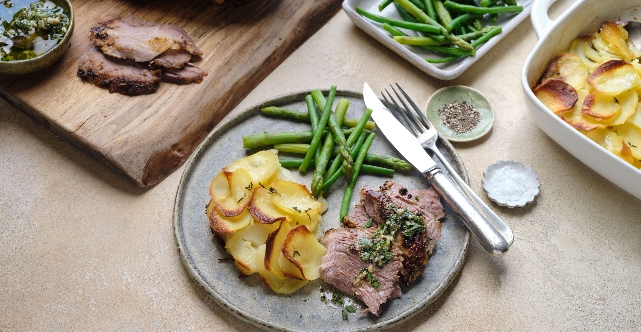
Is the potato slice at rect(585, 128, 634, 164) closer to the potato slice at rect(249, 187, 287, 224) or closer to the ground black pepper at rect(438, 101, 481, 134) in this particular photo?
the ground black pepper at rect(438, 101, 481, 134)

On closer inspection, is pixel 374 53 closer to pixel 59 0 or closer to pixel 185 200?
pixel 185 200

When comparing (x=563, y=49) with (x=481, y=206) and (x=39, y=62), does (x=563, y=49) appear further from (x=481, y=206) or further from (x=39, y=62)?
(x=39, y=62)

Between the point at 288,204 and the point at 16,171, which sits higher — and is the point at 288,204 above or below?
above

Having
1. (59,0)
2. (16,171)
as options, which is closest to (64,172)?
(16,171)

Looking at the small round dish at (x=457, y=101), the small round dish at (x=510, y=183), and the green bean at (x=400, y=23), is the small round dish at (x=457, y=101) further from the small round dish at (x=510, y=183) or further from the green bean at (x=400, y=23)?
the green bean at (x=400, y=23)

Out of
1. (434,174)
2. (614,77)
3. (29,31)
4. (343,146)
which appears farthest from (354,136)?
(29,31)

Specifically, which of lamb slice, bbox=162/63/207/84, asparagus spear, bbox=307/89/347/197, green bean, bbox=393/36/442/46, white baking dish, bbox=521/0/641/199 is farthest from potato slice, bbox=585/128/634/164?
lamb slice, bbox=162/63/207/84
